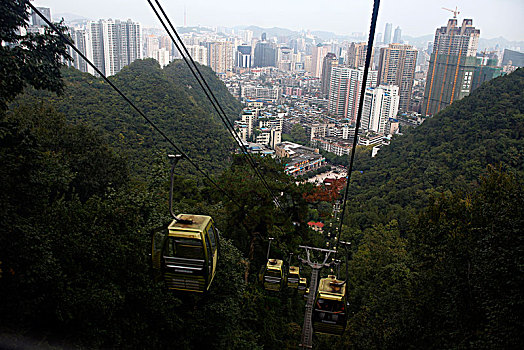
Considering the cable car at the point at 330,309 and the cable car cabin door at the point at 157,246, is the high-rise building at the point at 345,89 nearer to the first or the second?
the cable car at the point at 330,309

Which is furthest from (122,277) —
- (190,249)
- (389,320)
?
(389,320)

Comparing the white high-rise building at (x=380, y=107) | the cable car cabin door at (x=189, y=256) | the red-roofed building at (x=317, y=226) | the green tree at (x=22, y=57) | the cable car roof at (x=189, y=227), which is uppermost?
the green tree at (x=22, y=57)

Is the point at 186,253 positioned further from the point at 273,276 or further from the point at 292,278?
the point at 292,278

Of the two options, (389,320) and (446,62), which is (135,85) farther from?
(446,62)

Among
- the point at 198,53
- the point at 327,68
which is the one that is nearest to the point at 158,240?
the point at 327,68

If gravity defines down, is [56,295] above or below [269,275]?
above

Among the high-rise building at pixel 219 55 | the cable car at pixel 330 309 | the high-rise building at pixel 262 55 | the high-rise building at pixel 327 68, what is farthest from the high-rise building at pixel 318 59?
the cable car at pixel 330 309
